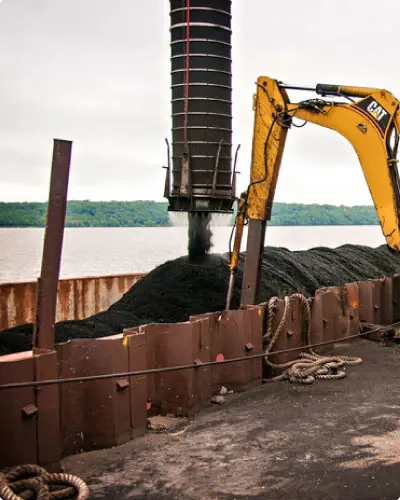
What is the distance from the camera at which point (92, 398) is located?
5895 millimetres

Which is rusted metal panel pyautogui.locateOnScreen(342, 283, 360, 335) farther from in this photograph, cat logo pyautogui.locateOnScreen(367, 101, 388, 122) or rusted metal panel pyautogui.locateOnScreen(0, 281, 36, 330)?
rusted metal panel pyautogui.locateOnScreen(0, 281, 36, 330)

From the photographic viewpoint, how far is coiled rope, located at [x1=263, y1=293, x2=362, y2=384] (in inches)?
324

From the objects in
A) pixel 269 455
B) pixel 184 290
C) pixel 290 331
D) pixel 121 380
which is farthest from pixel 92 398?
pixel 184 290

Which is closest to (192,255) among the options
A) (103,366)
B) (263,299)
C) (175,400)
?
(263,299)

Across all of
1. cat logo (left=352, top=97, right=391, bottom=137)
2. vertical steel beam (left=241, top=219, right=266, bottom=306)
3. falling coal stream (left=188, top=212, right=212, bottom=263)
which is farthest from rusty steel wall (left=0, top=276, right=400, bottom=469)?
cat logo (left=352, top=97, right=391, bottom=137)

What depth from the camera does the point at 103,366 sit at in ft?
19.4

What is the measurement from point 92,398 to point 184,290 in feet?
18.3

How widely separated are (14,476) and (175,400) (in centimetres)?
231

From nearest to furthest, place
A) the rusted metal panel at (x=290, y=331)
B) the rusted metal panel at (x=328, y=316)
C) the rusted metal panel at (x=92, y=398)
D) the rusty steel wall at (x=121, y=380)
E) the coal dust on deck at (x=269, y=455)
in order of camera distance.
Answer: the coal dust on deck at (x=269, y=455), the rusty steel wall at (x=121, y=380), the rusted metal panel at (x=92, y=398), the rusted metal panel at (x=290, y=331), the rusted metal panel at (x=328, y=316)

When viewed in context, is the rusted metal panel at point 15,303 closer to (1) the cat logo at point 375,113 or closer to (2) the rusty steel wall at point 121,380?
(2) the rusty steel wall at point 121,380

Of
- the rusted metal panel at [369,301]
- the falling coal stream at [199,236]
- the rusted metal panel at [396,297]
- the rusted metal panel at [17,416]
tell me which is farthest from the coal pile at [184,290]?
the rusted metal panel at [17,416]

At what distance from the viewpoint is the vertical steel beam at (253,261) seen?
32.7 feet

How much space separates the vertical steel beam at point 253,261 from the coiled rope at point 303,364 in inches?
30.9

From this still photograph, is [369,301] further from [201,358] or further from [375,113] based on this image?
[201,358]
